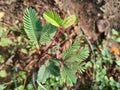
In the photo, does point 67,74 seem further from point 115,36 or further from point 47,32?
point 115,36

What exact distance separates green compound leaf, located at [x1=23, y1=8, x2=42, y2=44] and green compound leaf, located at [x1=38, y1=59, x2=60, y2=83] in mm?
195

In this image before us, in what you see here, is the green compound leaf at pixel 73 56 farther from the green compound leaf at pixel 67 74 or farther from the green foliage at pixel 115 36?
the green foliage at pixel 115 36

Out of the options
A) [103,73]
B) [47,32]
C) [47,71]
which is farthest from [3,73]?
[103,73]

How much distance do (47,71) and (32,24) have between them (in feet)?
1.11

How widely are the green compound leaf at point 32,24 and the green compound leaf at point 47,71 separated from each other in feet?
0.64

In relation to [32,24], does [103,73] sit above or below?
below

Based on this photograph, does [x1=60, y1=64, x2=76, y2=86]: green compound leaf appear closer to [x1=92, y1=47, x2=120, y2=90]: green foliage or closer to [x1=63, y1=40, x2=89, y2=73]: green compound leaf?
[x1=63, y1=40, x2=89, y2=73]: green compound leaf

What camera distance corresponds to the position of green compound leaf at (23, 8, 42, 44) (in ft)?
6.25

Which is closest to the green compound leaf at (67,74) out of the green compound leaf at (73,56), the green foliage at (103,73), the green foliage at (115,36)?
the green compound leaf at (73,56)

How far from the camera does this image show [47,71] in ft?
6.61

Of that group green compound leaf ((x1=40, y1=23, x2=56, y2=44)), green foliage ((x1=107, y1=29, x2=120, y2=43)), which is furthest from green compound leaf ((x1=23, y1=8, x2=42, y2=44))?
green foliage ((x1=107, y1=29, x2=120, y2=43))

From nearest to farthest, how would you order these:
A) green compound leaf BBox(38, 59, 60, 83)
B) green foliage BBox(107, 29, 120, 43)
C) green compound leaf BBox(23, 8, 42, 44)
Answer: green compound leaf BBox(23, 8, 42, 44) → green compound leaf BBox(38, 59, 60, 83) → green foliage BBox(107, 29, 120, 43)

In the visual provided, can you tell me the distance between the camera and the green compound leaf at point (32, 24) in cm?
191

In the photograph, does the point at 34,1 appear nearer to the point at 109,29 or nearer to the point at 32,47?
the point at 32,47
